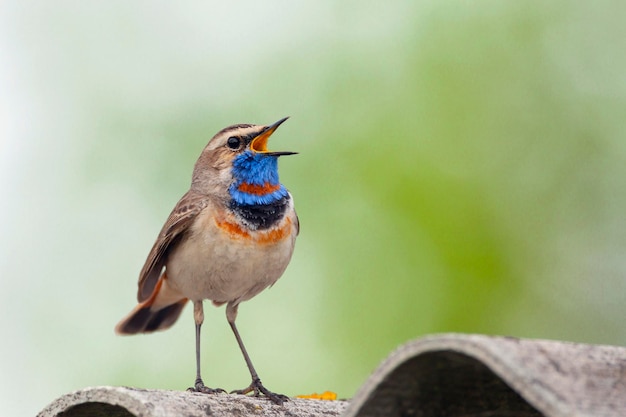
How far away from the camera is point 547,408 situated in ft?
8.36

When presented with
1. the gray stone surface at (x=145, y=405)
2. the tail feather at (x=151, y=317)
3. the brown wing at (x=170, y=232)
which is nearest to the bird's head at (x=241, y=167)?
the brown wing at (x=170, y=232)

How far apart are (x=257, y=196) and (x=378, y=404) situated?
2.59 m

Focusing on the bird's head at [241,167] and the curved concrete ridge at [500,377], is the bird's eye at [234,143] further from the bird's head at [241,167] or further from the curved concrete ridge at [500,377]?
the curved concrete ridge at [500,377]

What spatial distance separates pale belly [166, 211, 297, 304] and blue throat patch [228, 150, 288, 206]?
7.4 inches

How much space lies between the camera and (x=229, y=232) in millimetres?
5301

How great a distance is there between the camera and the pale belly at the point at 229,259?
5262 mm

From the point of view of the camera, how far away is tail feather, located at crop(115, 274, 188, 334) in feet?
20.5

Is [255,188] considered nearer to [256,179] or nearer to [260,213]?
[256,179]

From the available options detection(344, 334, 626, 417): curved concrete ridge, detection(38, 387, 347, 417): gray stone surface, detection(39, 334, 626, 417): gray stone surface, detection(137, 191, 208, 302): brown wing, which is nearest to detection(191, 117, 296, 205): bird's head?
detection(137, 191, 208, 302): brown wing

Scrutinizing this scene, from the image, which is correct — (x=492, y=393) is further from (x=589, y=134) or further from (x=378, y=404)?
(x=589, y=134)

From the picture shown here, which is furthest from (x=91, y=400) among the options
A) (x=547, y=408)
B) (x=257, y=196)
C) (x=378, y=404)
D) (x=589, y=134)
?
(x=589, y=134)

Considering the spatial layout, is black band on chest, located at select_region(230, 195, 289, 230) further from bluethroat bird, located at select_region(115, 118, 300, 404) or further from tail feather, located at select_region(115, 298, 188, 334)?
tail feather, located at select_region(115, 298, 188, 334)

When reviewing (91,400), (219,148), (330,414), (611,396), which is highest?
(219,148)

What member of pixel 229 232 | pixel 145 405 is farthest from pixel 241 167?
pixel 145 405
